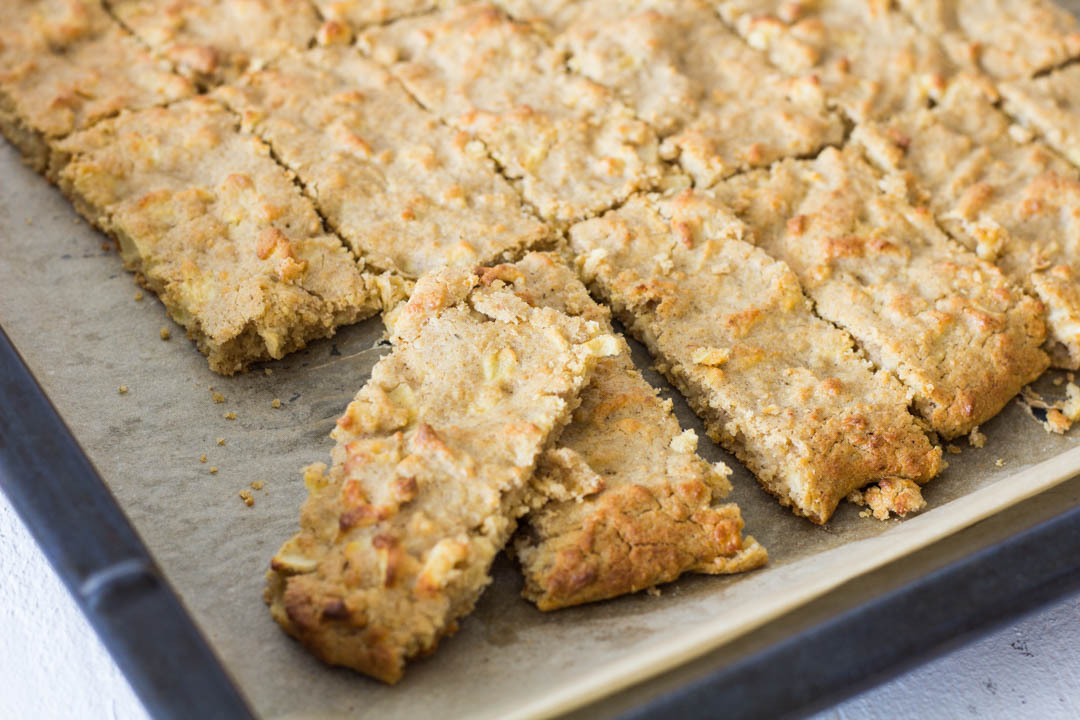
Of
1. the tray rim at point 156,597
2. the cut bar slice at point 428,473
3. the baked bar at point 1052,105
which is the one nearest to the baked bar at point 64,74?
the tray rim at point 156,597

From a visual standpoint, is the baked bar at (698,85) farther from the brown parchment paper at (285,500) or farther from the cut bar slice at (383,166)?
the brown parchment paper at (285,500)

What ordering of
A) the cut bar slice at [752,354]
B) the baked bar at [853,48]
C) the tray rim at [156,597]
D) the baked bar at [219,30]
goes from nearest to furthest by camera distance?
the tray rim at [156,597]
the cut bar slice at [752,354]
the baked bar at [219,30]
the baked bar at [853,48]

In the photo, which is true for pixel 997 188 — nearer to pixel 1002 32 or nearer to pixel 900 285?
pixel 900 285

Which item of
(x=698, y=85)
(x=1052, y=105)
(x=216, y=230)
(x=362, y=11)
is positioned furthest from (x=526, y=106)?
(x=1052, y=105)

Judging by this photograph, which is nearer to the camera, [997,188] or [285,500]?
[285,500]

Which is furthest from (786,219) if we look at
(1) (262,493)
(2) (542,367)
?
(1) (262,493)
